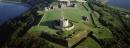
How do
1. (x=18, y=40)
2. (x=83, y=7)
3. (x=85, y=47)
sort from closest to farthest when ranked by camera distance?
(x=85, y=47), (x=18, y=40), (x=83, y=7)

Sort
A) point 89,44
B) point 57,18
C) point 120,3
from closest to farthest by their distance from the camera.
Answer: point 89,44 < point 57,18 < point 120,3

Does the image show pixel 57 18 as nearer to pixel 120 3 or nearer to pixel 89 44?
pixel 89 44

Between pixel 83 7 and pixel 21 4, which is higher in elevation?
pixel 83 7

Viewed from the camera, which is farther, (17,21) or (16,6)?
(16,6)

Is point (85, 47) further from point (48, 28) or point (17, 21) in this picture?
point (17, 21)

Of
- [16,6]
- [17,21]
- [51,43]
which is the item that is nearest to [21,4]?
[16,6]

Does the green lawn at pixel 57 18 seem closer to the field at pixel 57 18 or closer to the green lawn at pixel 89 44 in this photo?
the field at pixel 57 18

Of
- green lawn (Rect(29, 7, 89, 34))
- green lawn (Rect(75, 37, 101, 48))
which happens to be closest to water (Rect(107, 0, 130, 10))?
green lawn (Rect(29, 7, 89, 34))

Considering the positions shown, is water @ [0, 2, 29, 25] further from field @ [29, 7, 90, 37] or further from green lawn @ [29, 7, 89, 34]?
green lawn @ [29, 7, 89, 34]

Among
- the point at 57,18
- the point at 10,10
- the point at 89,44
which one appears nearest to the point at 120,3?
the point at 10,10
